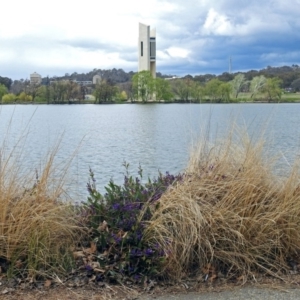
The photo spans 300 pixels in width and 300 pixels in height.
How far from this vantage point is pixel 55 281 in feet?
11.4

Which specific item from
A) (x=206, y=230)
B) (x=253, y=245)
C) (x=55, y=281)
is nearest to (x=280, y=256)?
(x=253, y=245)

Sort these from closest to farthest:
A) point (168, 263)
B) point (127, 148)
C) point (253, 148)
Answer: point (168, 263) → point (253, 148) → point (127, 148)

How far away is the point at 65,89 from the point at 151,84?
101ft

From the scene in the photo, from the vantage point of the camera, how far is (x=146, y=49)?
102 meters

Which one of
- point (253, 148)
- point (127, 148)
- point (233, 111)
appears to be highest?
point (233, 111)

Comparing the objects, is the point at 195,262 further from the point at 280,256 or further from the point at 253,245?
the point at 280,256

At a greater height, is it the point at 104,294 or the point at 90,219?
the point at 90,219

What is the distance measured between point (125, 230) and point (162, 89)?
85193 millimetres

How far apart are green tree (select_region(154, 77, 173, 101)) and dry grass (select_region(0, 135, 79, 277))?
78.5 meters

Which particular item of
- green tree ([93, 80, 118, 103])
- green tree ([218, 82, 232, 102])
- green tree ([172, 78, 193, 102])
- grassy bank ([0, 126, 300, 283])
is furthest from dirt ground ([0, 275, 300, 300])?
green tree ([93, 80, 118, 103])

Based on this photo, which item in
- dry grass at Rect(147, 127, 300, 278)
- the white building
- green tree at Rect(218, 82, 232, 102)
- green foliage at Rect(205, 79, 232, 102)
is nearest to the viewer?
dry grass at Rect(147, 127, 300, 278)

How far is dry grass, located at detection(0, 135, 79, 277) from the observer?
3.59 m

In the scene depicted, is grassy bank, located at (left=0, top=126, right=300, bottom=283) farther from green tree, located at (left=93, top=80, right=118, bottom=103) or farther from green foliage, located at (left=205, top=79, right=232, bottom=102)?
green tree, located at (left=93, top=80, right=118, bottom=103)

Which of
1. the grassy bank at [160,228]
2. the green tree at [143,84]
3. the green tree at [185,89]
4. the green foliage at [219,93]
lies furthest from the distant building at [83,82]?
the grassy bank at [160,228]
